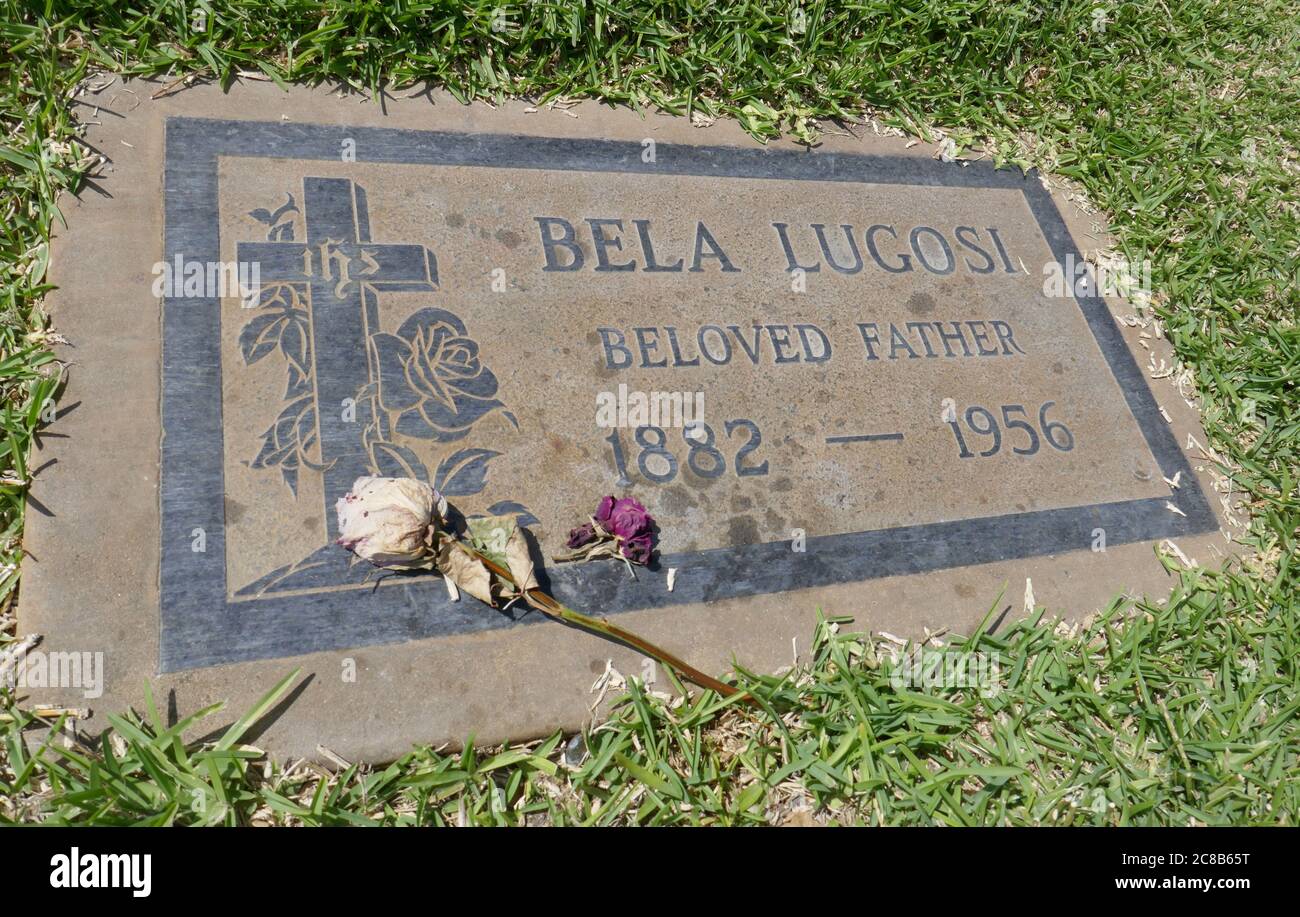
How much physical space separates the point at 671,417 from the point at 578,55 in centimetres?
154

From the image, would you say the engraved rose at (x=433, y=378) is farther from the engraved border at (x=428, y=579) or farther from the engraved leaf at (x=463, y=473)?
the engraved border at (x=428, y=579)

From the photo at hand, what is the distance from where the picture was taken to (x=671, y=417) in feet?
7.26

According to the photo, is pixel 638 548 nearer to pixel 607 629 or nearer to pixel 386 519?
pixel 607 629

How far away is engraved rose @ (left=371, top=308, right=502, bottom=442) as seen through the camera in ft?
6.73

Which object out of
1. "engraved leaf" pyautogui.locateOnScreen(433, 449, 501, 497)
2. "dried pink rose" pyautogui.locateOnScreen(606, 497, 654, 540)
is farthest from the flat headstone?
"dried pink rose" pyautogui.locateOnScreen(606, 497, 654, 540)

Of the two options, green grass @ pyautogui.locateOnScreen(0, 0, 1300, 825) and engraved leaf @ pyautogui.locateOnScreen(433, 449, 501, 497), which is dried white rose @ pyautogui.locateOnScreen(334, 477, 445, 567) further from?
green grass @ pyautogui.locateOnScreen(0, 0, 1300, 825)

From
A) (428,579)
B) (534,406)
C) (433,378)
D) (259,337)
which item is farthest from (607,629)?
(259,337)

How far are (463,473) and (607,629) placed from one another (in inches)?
21.7

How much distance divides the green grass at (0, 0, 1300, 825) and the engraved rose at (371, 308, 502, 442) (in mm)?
769

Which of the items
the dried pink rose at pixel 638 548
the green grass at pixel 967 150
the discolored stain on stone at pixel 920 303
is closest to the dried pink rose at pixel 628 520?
the dried pink rose at pixel 638 548

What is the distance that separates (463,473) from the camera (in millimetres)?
2008

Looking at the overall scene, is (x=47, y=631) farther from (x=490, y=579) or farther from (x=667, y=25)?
(x=667, y=25)

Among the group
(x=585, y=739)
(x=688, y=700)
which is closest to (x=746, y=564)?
(x=688, y=700)

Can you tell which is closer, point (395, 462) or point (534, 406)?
point (395, 462)
